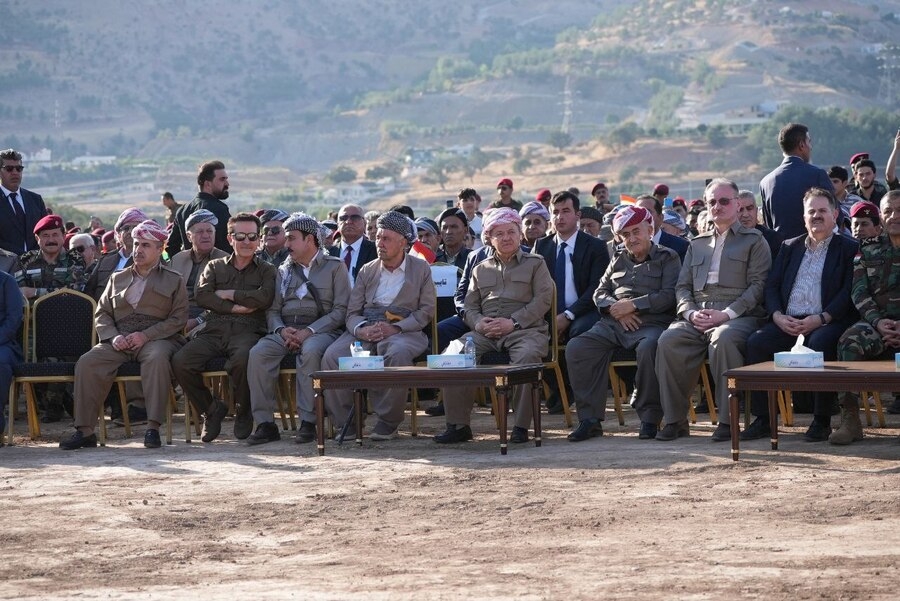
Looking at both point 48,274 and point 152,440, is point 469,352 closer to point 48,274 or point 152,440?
point 152,440

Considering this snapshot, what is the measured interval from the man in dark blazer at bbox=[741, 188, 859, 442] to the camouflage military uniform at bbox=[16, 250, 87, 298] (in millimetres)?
5193

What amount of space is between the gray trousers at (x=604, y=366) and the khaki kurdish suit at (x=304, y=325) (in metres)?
1.58

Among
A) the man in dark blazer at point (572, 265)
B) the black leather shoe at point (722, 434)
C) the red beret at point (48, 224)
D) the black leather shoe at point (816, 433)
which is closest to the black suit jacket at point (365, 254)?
the man in dark blazer at point (572, 265)

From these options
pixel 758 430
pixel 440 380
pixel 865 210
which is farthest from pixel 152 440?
pixel 865 210

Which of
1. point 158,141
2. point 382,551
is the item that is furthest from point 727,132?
point 382,551

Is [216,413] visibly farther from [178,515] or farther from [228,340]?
[178,515]

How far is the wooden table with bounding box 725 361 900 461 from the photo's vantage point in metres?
7.59

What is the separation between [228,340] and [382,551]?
410cm

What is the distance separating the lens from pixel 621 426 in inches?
387

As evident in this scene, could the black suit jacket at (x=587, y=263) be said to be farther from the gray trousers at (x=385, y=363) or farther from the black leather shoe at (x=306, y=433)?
the black leather shoe at (x=306, y=433)

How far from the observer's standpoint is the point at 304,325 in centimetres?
1007

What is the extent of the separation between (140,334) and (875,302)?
4.52 m

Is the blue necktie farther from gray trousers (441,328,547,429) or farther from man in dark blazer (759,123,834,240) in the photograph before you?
man in dark blazer (759,123,834,240)

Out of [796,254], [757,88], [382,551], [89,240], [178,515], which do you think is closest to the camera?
[382,551]
